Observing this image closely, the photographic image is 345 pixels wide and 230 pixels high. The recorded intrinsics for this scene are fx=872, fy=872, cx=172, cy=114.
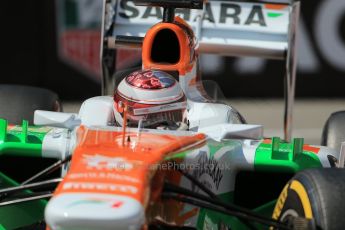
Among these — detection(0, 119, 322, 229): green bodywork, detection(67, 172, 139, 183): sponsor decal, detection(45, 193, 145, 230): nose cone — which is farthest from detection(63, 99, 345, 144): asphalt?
detection(45, 193, 145, 230): nose cone

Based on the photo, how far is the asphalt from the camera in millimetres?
8555

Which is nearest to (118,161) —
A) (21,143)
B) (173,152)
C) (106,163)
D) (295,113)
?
(106,163)

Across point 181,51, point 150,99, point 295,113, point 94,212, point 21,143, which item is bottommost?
point 295,113

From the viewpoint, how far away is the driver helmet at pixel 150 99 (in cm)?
416

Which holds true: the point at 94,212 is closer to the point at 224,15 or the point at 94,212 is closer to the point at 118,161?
the point at 118,161

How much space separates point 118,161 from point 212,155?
0.76m

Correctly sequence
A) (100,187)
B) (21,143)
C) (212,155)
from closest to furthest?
(100,187) → (212,155) → (21,143)

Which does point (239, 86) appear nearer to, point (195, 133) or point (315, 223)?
point (195, 133)

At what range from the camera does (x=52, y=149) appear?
4.30m

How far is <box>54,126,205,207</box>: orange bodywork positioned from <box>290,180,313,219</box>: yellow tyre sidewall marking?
48cm

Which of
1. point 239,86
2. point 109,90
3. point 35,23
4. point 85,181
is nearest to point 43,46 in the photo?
point 35,23

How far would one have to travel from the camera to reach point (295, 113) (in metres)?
9.31

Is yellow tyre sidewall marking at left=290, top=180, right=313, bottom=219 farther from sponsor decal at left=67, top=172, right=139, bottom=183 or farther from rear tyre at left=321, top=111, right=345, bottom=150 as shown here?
rear tyre at left=321, top=111, right=345, bottom=150

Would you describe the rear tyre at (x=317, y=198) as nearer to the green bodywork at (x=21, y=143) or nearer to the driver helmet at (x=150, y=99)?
the driver helmet at (x=150, y=99)
